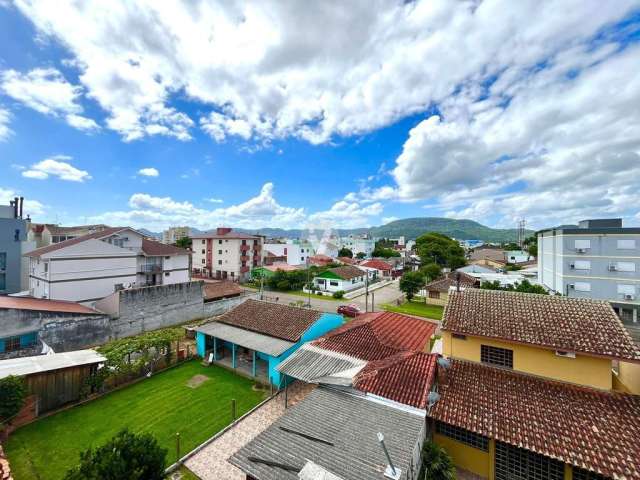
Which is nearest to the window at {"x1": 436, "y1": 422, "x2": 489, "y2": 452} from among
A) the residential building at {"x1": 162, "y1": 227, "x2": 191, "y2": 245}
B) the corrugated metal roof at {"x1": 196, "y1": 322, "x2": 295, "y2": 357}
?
→ the corrugated metal roof at {"x1": 196, "y1": 322, "x2": 295, "y2": 357}

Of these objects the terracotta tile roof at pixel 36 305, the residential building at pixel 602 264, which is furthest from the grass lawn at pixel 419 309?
the terracotta tile roof at pixel 36 305

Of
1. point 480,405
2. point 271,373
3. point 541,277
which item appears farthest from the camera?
point 541,277

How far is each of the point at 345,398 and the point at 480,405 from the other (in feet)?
14.5

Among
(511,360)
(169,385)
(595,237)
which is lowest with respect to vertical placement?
(169,385)

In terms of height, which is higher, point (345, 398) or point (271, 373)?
point (345, 398)

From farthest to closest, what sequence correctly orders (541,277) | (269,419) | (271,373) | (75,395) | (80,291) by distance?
(541,277)
(80,291)
(271,373)
(75,395)
(269,419)

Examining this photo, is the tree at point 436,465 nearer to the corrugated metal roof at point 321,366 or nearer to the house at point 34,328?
the corrugated metal roof at point 321,366

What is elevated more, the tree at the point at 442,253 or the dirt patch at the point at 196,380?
the tree at the point at 442,253

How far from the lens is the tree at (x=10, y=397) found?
33.7ft

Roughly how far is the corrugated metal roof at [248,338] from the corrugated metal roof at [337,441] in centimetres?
533

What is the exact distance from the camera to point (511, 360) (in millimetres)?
10664

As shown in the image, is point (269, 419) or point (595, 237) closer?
point (269, 419)

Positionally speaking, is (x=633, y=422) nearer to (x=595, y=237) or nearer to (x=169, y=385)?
(x=169, y=385)

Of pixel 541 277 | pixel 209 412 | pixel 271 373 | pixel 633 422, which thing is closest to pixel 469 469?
pixel 633 422
